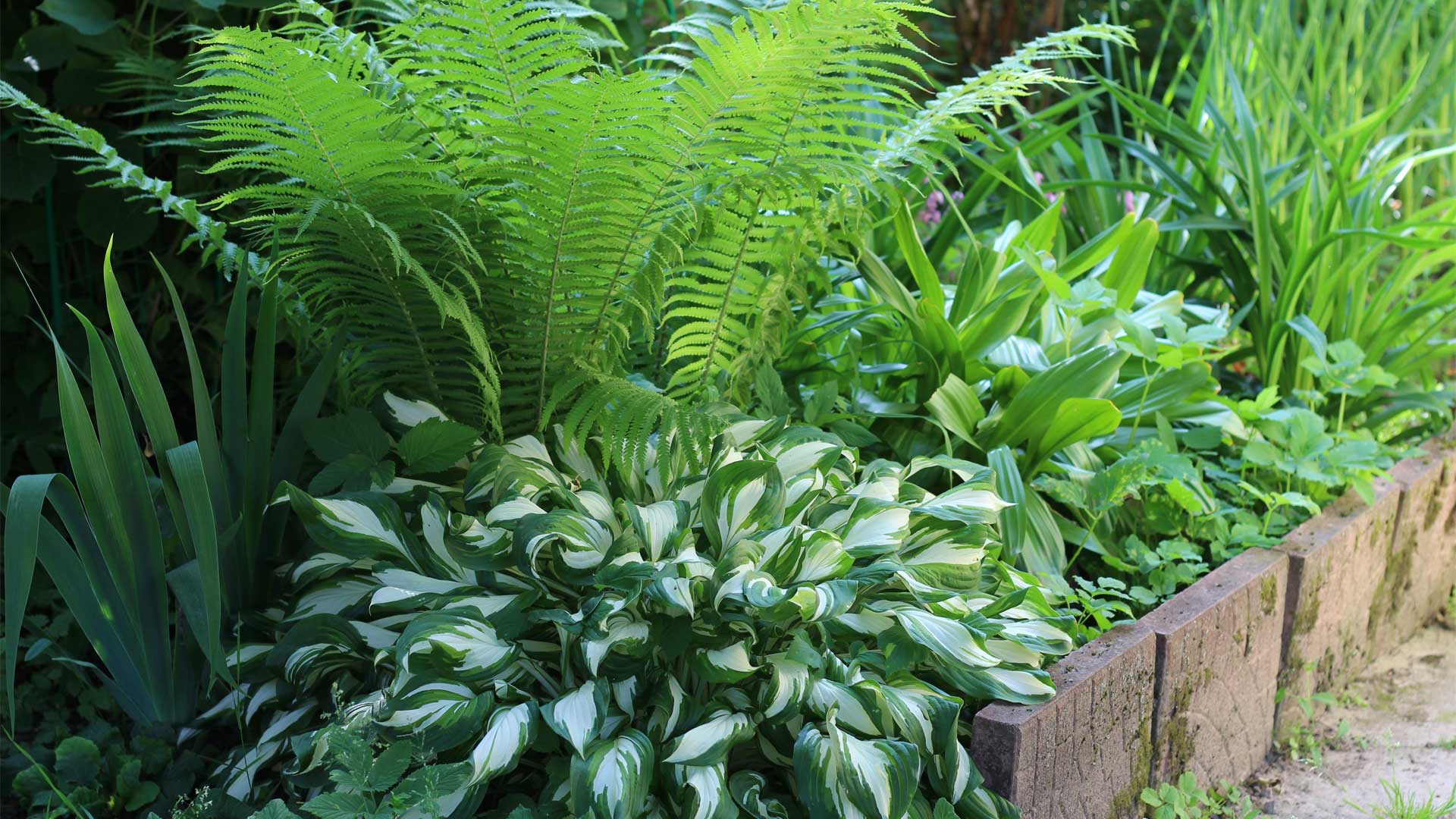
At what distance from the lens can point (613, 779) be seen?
1.20 m

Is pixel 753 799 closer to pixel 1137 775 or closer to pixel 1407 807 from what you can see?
pixel 1137 775

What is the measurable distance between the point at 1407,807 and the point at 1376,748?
305mm

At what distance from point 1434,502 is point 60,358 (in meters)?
2.73

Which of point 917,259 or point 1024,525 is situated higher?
point 917,259

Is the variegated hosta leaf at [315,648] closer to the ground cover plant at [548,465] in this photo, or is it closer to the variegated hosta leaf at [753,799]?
the ground cover plant at [548,465]

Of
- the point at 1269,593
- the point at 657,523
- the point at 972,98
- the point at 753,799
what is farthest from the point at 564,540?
the point at 1269,593

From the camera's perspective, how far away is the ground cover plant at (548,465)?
131 cm

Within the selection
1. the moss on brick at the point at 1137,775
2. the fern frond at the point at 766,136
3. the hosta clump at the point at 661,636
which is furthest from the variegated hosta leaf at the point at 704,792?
the moss on brick at the point at 1137,775

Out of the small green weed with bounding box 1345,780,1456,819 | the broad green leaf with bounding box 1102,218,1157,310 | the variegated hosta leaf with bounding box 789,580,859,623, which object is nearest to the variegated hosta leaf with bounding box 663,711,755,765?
the variegated hosta leaf with bounding box 789,580,859,623

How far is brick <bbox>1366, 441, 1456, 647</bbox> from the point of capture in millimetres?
2488

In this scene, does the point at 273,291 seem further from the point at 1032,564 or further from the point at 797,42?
→ the point at 1032,564

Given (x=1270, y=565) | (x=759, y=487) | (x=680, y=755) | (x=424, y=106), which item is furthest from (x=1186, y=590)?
(x=424, y=106)

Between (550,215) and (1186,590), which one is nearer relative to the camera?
(550,215)

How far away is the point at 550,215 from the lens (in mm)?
1478
